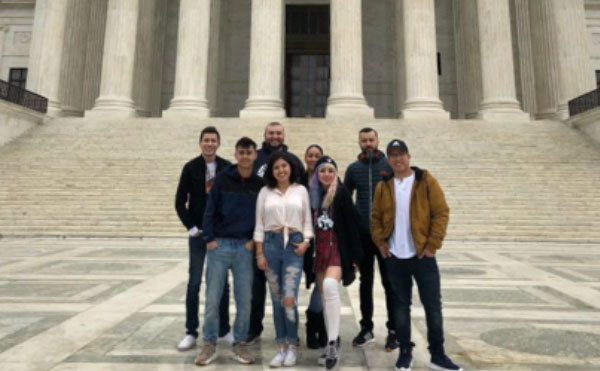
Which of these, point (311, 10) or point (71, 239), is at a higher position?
point (311, 10)

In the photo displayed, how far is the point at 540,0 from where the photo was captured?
88.7ft

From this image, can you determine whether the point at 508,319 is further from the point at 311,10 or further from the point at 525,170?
the point at 311,10

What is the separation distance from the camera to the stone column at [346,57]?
2311cm

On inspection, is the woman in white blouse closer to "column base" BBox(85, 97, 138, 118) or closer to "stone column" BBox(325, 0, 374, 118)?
"stone column" BBox(325, 0, 374, 118)

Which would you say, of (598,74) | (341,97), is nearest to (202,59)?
(341,97)

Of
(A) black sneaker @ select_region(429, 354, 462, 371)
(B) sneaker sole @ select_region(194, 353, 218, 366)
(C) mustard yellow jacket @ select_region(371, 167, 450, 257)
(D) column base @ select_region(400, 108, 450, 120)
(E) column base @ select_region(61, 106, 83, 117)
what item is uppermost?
(E) column base @ select_region(61, 106, 83, 117)

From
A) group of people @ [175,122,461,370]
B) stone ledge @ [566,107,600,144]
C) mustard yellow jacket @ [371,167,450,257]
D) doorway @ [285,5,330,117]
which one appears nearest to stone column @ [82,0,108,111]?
doorway @ [285,5,330,117]

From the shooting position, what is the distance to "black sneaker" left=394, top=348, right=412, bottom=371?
3551 millimetres

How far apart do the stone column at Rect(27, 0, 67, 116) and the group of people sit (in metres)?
24.6

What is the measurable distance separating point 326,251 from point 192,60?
874 inches

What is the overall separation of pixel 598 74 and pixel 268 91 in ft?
81.0

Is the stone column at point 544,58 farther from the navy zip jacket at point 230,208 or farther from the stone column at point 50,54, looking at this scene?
the stone column at point 50,54

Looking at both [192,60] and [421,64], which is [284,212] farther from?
[192,60]

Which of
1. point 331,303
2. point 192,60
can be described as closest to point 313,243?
point 331,303
